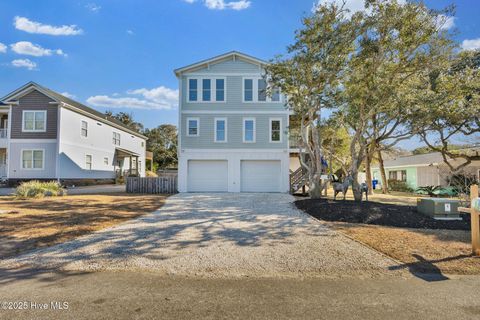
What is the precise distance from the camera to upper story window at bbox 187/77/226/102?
1805 cm

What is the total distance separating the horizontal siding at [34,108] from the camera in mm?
20203

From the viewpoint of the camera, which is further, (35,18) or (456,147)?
(456,147)

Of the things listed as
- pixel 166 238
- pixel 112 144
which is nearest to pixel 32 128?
pixel 112 144

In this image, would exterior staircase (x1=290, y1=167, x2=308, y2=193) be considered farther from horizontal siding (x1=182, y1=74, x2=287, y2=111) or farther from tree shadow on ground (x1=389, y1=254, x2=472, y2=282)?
tree shadow on ground (x1=389, y1=254, x2=472, y2=282)

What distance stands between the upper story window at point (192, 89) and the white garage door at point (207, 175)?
4354mm

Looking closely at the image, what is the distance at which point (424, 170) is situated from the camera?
2641 cm

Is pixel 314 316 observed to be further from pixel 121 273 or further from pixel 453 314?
pixel 121 273

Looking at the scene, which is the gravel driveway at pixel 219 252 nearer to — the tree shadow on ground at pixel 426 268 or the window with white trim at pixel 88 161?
the tree shadow on ground at pixel 426 268

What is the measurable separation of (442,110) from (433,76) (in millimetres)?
Result: 2331

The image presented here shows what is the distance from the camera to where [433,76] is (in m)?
14.2

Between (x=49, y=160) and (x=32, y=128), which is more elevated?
(x=32, y=128)

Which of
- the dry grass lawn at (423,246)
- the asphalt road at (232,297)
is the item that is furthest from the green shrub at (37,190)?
the dry grass lawn at (423,246)

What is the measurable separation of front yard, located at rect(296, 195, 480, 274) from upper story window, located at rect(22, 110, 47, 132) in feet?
68.5

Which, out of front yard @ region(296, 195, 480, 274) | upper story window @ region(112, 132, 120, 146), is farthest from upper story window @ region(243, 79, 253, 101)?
upper story window @ region(112, 132, 120, 146)
